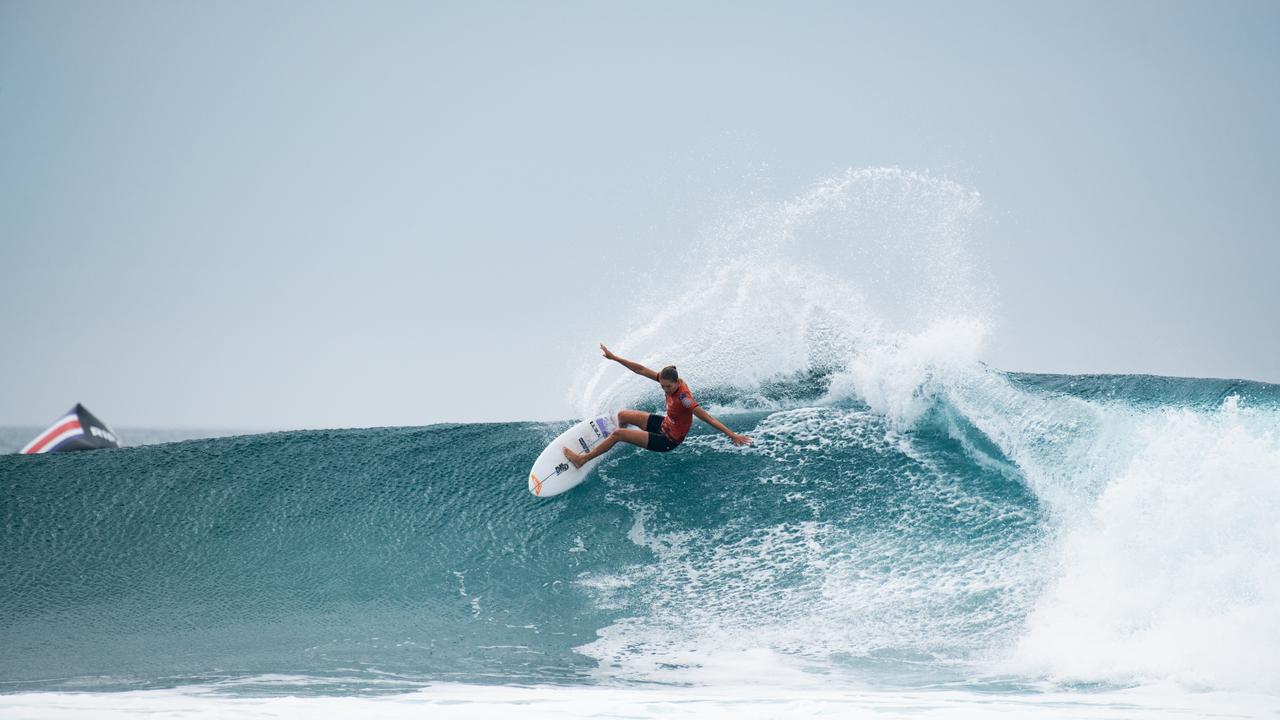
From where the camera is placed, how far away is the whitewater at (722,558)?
5738 mm

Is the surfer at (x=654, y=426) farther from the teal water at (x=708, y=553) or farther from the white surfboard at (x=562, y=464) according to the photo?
the teal water at (x=708, y=553)

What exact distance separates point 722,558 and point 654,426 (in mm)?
1445

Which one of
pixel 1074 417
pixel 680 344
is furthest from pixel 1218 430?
pixel 680 344

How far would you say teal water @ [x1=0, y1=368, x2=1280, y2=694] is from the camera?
618 cm

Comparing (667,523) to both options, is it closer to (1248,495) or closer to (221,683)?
(221,683)

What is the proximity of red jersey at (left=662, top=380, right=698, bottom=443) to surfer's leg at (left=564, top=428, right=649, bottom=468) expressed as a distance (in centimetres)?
23

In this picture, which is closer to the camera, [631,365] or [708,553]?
[708,553]

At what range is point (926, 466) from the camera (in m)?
8.41

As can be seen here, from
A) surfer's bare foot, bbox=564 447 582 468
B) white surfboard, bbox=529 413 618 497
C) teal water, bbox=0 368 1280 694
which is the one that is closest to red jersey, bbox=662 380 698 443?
teal water, bbox=0 368 1280 694

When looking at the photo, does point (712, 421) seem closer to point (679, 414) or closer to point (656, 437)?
point (679, 414)

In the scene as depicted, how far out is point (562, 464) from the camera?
8438 millimetres

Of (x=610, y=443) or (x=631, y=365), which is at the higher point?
(x=631, y=365)

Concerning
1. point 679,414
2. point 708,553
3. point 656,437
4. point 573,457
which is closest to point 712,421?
point 679,414

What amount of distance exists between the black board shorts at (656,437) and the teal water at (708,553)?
23cm
